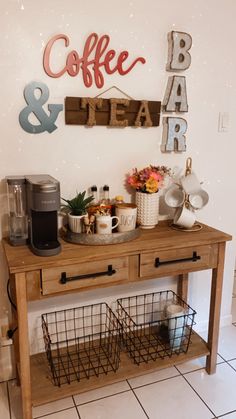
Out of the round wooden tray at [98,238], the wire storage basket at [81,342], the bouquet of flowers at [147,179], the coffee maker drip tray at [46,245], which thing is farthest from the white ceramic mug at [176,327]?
the coffee maker drip tray at [46,245]

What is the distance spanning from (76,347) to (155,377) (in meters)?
0.46

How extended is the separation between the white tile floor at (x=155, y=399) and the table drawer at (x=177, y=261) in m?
0.65

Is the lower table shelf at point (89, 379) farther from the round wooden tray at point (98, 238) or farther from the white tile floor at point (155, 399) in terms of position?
the round wooden tray at point (98, 238)

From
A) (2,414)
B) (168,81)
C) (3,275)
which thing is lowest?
(2,414)

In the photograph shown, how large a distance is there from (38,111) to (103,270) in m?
0.79

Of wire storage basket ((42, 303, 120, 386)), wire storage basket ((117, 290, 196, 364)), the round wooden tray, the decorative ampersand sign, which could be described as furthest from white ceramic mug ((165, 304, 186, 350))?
the decorative ampersand sign

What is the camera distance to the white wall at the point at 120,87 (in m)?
1.59

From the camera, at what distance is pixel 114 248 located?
1.57m

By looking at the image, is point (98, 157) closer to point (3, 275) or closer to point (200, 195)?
point (200, 195)

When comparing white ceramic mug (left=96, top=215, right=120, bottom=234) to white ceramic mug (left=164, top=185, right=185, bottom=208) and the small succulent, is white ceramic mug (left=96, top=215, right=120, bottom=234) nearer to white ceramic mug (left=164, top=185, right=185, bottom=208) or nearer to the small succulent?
the small succulent

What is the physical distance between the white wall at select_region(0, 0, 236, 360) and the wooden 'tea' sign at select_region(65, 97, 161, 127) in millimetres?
43

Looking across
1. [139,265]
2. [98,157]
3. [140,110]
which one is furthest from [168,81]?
[139,265]

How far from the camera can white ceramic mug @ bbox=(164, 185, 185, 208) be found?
1929 millimetres

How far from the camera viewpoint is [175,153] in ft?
6.61
